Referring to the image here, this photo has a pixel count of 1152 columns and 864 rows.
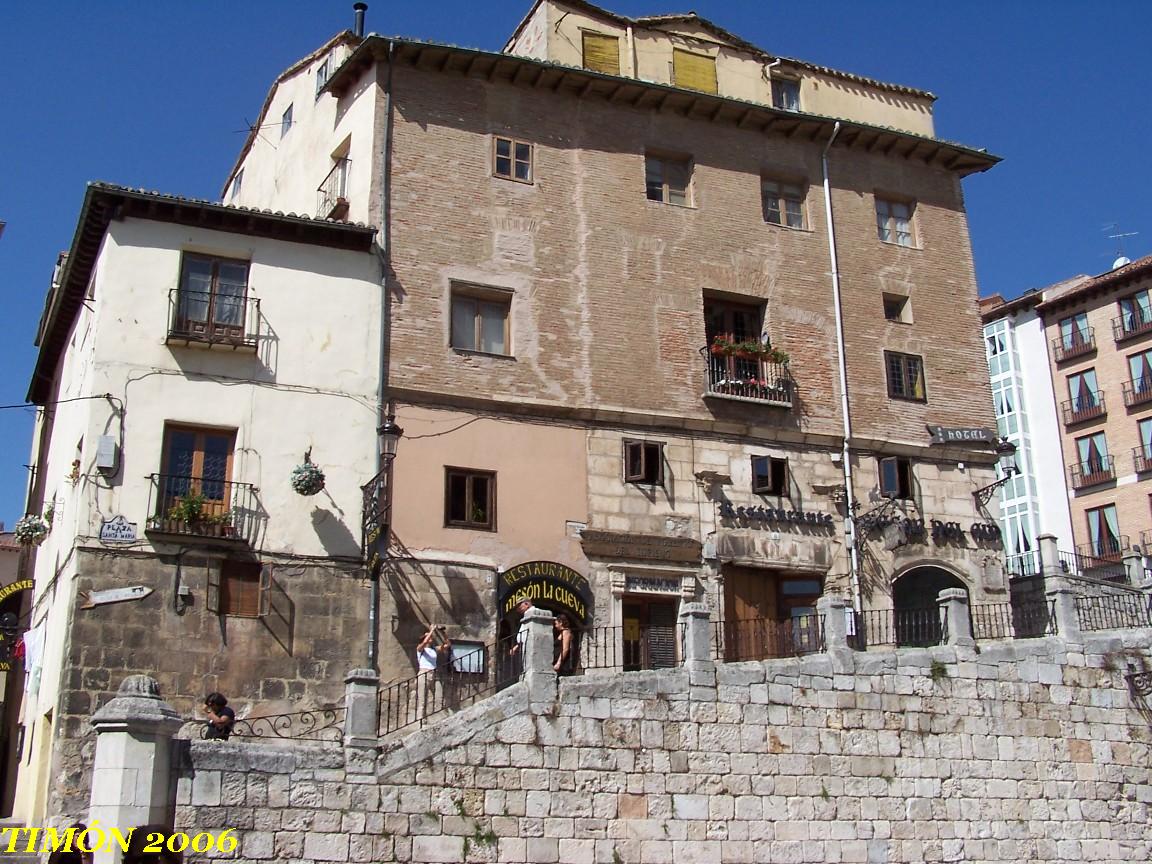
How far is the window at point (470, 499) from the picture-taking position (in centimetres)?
2300

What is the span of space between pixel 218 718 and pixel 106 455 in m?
5.11

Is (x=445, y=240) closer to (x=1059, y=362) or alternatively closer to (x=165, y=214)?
(x=165, y=214)

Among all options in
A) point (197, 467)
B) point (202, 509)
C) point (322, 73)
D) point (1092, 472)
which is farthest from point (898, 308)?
point (1092, 472)

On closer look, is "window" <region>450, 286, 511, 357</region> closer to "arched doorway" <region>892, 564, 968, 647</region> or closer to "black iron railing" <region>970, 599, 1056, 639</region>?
"arched doorway" <region>892, 564, 968, 647</region>

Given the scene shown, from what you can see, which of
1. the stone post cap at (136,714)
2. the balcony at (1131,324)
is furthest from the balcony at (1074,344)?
the stone post cap at (136,714)

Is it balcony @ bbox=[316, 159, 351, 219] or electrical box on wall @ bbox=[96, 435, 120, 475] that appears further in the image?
balcony @ bbox=[316, 159, 351, 219]

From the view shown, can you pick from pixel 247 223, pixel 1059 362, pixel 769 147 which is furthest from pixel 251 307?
pixel 1059 362

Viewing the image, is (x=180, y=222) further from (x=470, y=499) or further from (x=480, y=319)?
(x=470, y=499)

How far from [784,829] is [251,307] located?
38.9 ft

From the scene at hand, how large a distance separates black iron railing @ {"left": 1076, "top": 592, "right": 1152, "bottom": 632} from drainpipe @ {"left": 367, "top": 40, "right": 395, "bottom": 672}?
1229 cm

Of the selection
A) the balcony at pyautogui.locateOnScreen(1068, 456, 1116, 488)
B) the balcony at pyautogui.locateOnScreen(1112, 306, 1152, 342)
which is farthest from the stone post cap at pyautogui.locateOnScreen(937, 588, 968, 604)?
the balcony at pyautogui.locateOnScreen(1112, 306, 1152, 342)

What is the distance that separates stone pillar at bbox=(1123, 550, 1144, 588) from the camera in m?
25.9

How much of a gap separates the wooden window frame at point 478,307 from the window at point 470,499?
2.31 metres

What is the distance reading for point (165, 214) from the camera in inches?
886
